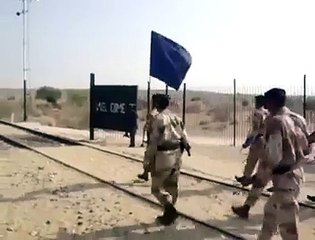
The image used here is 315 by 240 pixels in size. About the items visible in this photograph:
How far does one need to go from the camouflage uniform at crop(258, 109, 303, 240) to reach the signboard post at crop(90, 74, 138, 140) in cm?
1732

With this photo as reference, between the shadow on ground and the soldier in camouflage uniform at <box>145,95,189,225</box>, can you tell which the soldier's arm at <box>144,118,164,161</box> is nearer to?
the soldier in camouflage uniform at <box>145,95,189,225</box>

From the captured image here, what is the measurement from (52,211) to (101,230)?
1.84 meters

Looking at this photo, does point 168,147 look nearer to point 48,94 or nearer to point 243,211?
point 243,211

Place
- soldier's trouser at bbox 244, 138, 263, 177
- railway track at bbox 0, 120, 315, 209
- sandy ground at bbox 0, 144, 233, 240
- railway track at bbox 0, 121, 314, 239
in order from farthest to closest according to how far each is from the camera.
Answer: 1. railway track at bbox 0, 120, 315, 209
2. soldier's trouser at bbox 244, 138, 263, 177
3. railway track at bbox 0, 121, 314, 239
4. sandy ground at bbox 0, 144, 233, 240

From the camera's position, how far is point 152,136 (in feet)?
31.0

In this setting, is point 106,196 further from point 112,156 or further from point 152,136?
point 112,156

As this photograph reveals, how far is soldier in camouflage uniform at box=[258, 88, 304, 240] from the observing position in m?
6.66

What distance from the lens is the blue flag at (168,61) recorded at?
16.1 m

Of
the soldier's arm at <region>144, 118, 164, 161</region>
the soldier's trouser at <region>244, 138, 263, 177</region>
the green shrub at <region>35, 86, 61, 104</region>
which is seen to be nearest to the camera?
the soldier's arm at <region>144, 118, 164, 161</region>

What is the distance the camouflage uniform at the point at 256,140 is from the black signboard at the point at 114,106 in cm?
1336

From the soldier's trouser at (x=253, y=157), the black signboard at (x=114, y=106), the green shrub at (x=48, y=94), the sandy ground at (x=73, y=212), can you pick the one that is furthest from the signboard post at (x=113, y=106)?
the green shrub at (x=48, y=94)

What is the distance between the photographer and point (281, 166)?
22.0 ft

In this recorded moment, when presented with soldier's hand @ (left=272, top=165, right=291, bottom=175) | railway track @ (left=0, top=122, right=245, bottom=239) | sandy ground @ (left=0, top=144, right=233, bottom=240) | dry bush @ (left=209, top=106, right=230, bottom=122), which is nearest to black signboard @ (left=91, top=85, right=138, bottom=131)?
railway track @ (left=0, top=122, right=245, bottom=239)

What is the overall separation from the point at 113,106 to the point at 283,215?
18.6 metres
